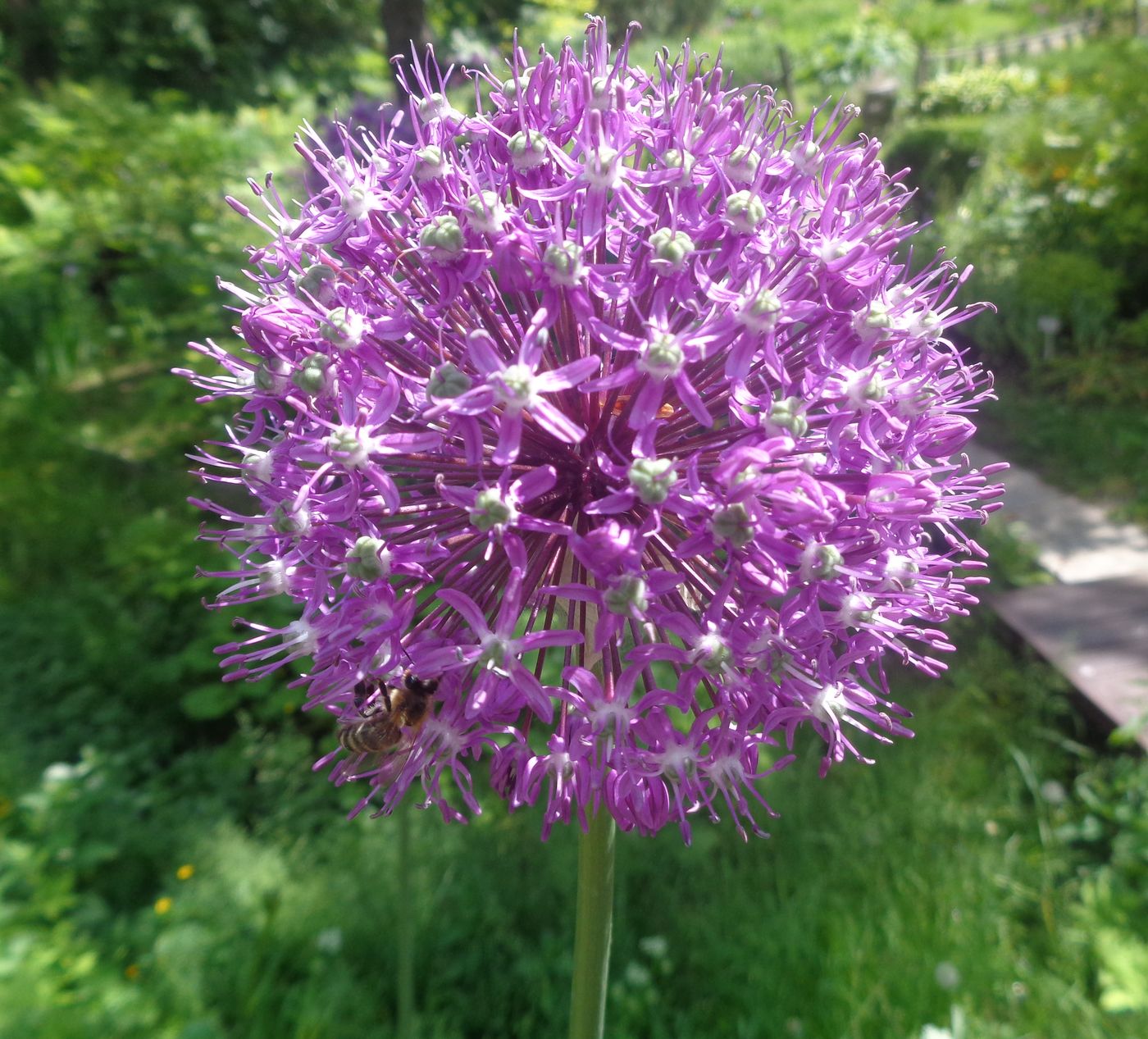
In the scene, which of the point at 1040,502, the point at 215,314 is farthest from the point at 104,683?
the point at 1040,502

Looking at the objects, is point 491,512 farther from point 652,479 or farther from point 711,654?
point 711,654

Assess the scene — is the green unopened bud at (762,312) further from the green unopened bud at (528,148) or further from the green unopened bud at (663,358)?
the green unopened bud at (528,148)

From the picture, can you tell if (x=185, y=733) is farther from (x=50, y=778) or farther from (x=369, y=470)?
(x=369, y=470)

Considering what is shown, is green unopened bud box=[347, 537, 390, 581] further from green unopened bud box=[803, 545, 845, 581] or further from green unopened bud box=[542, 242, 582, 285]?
green unopened bud box=[803, 545, 845, 581]

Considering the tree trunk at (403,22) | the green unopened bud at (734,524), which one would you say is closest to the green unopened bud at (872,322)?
the green unopened bud at (734,524)

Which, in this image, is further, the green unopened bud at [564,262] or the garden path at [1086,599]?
the garden path at [1086,599]

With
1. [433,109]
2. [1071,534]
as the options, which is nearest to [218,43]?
[433,109]

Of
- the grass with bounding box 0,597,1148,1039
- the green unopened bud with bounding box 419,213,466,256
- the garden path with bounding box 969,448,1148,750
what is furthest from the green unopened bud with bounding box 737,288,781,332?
the garden path with bounding box 969,448,1148,750
